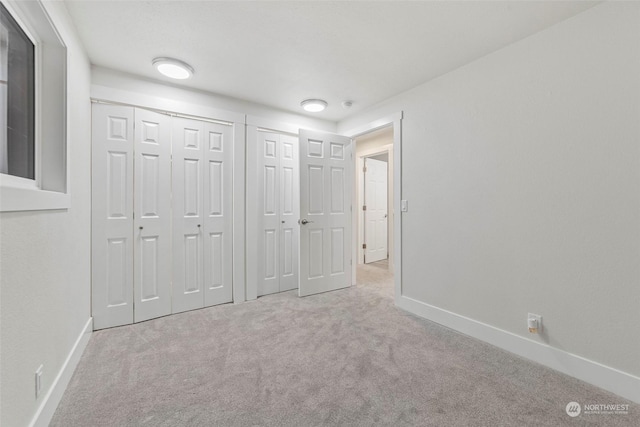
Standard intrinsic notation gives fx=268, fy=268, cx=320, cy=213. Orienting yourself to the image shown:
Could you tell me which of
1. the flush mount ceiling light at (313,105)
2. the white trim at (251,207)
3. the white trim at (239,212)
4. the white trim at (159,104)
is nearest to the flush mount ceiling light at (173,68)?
the white trim at (159,104)

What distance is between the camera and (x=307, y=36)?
1.98 metres

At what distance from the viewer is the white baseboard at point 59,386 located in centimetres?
127

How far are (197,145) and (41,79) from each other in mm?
1292

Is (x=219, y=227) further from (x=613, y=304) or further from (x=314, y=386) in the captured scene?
(x=613, y=304)

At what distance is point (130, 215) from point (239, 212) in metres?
1.02

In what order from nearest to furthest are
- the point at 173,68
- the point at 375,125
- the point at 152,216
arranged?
the point at 173,68, the point at 152,216, the point at 375,125

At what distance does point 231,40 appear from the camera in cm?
203

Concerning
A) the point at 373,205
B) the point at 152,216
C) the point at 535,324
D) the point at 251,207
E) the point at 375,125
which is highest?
the point at 375,125

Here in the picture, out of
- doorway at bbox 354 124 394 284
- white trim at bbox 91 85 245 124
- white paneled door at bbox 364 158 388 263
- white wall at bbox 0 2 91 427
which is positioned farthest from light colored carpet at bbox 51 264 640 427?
white paneled door at bbox 364 158 388 263

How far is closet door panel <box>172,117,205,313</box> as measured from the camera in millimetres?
2740

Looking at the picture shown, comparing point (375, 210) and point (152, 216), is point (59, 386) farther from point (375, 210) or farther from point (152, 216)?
point (375, 210)

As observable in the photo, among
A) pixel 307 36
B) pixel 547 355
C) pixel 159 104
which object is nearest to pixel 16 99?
pixel 159 104

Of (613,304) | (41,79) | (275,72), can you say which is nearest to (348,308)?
(613,304)

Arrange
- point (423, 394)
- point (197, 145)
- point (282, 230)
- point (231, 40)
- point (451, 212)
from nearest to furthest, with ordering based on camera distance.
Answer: point (423, 394), point (231, 40), point (451, 212), point (197, 145), point (282, 230)
